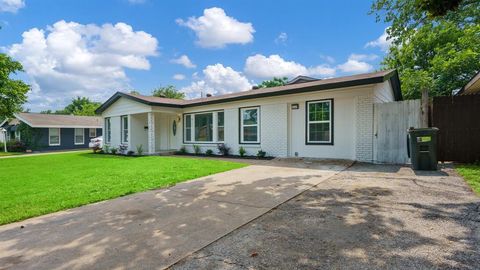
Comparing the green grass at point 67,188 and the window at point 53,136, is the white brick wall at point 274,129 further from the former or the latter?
the window at point 53,136

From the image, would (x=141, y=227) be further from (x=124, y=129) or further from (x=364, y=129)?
(x=124, y=129)

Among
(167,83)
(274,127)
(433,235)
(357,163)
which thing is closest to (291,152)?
(274,127)

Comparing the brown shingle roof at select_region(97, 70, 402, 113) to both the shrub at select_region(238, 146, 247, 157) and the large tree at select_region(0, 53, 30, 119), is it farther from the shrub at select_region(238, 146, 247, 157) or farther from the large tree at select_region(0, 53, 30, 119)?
the large tree at select_region(0, 53, 30, 119)

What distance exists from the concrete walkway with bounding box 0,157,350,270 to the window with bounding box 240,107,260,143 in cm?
608

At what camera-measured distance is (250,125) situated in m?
12.5

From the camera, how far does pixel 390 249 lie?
8.90 feet

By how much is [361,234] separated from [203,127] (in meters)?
12.2

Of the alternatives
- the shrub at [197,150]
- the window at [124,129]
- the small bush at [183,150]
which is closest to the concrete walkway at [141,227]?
the shrub at [197,150]

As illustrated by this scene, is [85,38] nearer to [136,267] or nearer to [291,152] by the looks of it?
[291,152]

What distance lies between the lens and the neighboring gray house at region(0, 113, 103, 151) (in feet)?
82.4

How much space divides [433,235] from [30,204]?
6578mm

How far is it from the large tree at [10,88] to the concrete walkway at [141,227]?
19215 millimetres

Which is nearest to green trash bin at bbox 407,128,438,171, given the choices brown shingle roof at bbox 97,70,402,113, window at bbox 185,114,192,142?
brown shingle roof at bbox 97,70,402,113

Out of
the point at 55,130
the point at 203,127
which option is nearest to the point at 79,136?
the point at 55,130
